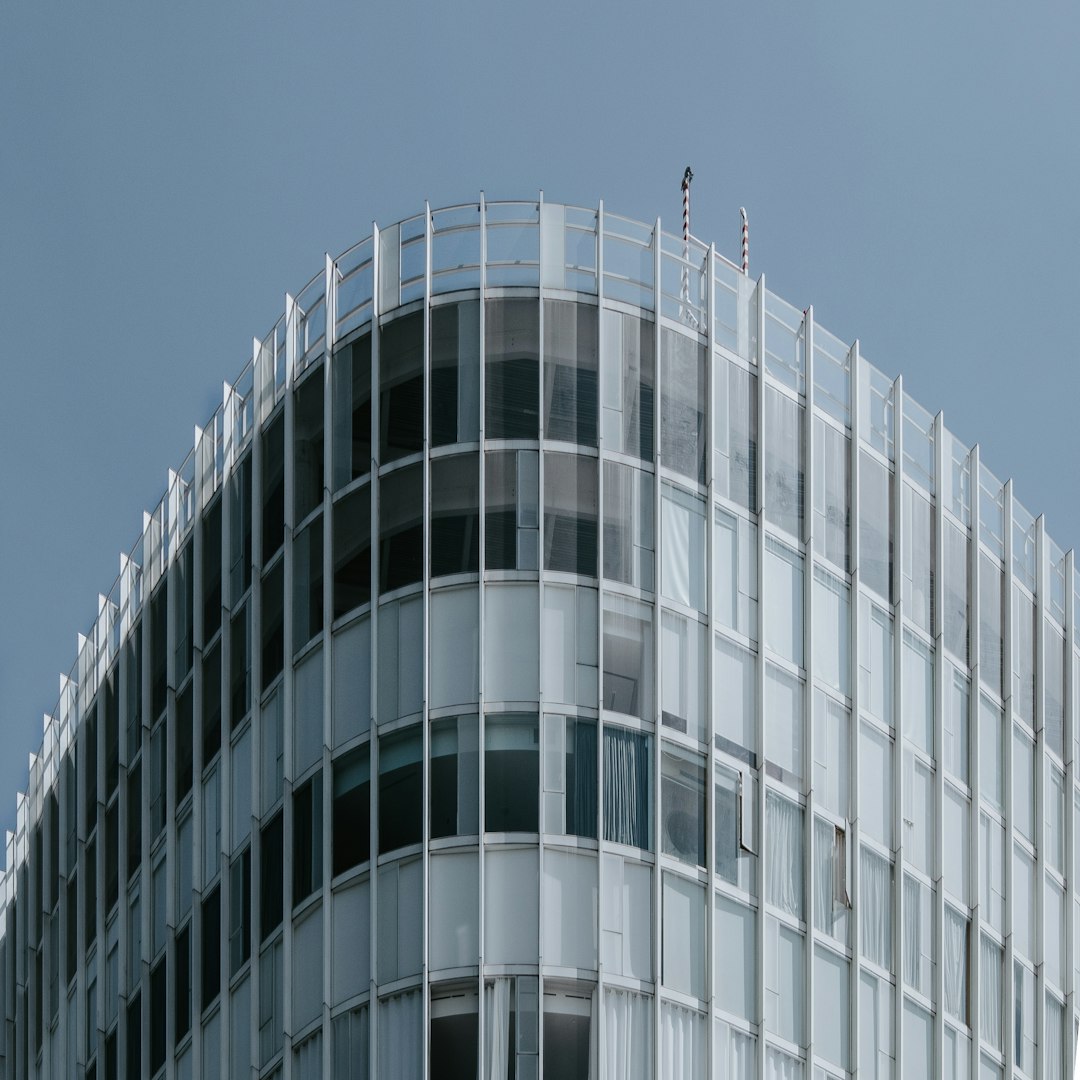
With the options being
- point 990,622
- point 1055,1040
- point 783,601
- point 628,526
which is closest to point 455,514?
point 628,526

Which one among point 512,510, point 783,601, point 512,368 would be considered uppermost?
point 512,368

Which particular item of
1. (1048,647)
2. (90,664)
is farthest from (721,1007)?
(90,664)

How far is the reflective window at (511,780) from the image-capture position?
55.2 m

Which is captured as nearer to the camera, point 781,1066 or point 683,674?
A: point 781,1066

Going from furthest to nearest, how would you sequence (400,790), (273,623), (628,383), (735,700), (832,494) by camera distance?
(832,494) → (273,623) → (628,383) → (735,700) → (400,790)

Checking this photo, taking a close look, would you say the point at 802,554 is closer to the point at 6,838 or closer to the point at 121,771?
the point at 121,771

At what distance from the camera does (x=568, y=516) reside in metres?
57.4

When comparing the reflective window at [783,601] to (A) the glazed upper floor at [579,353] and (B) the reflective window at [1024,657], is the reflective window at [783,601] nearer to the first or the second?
(A) the glazed upper floor at [579,353]

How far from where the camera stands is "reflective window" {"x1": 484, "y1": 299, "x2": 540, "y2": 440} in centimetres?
5809

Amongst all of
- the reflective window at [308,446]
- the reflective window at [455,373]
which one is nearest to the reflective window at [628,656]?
the reflective window at [455,373]

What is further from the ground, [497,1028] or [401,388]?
[401,388]

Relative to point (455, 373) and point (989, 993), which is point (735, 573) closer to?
point (455, 373)

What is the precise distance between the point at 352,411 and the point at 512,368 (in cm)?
346

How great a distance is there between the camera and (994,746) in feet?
218
